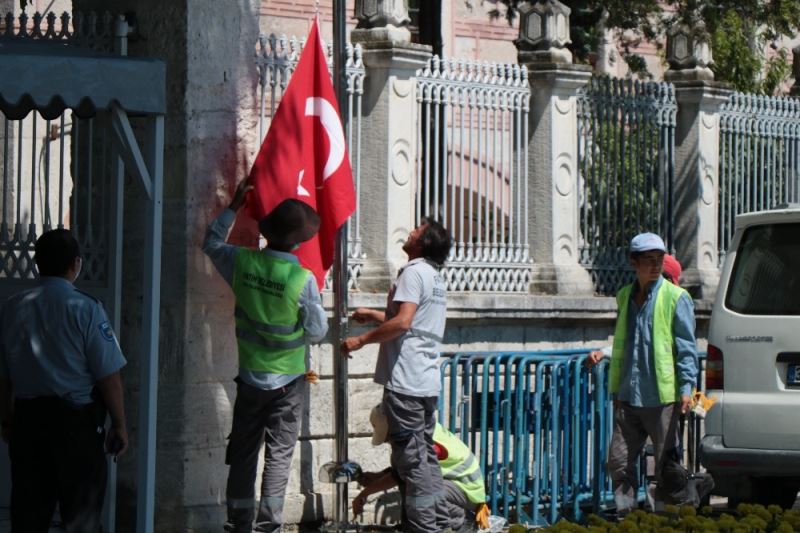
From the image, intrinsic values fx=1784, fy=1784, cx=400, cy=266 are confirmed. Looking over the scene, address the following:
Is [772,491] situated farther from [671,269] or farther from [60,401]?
[60,401]

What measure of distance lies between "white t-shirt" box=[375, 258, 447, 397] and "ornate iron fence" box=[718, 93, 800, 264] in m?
5.24

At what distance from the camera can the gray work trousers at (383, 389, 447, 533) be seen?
9828 mm

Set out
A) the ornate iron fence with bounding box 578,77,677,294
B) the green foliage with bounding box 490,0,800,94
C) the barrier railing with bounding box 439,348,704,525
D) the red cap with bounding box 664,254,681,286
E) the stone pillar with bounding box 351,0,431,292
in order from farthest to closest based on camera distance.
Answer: the green foliage with bounding box 490,0,800,94, the ornate iron fence with bounding box 578,77,677,294, the stone pillar with bounding box 351,0,431,292, the red cap with bounding box 664,254,681,286, the barrier railing with bounding box 439,348,704,525

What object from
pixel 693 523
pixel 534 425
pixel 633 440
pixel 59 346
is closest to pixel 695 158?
pixel 534 425

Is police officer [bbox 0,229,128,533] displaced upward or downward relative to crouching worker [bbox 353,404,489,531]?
upward

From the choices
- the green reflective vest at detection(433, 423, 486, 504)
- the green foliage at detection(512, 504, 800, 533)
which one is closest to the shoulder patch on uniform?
the green foliage at detection(512, 504, 800, 533)

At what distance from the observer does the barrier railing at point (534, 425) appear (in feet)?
36.4

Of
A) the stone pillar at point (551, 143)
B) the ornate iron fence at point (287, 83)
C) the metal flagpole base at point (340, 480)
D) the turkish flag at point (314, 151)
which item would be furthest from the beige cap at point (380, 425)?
the stone pillar at point (551, 143)

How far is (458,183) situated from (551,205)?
3.00 feet

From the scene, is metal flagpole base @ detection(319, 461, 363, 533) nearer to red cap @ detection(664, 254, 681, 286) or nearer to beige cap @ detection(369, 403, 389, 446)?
beige cap @ detection(369, 403, 389, 446)

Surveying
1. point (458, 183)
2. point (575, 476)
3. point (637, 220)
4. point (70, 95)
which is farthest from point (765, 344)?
point (70, 95)

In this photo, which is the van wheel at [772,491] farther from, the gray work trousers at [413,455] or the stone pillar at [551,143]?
the stone pillar at [551,143]

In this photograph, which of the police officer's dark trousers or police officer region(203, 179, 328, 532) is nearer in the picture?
the police officer's dark trousers

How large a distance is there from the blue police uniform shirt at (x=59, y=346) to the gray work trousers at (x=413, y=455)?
2.40 meters
